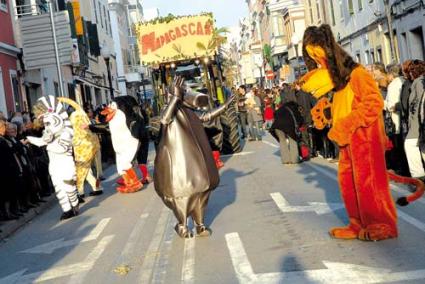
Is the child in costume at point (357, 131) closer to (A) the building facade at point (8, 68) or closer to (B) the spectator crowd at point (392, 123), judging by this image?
(B) the spectator crowd at point (392, 123)

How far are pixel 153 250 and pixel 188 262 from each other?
886 mm

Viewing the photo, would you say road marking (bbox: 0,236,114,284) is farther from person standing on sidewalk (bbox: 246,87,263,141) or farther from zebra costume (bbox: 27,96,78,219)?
person standing on sidewalk (bbox: 246,87,263,141)

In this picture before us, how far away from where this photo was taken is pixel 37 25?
24.6 metres

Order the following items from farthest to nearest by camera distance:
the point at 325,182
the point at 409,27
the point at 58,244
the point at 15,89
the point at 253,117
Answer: the point at 409,27 < the point at 15,89 < the point at 253,117 < the point at 325,182 < the point at 58,244

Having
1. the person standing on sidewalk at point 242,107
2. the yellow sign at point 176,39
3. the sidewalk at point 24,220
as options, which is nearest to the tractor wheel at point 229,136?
the yellow sign at point 176,39

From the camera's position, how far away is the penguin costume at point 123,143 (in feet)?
44.1

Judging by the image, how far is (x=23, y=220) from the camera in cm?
1150

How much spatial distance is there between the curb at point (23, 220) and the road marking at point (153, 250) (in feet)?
7.22

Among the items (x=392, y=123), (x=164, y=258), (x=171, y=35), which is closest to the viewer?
(x=164, y=258)

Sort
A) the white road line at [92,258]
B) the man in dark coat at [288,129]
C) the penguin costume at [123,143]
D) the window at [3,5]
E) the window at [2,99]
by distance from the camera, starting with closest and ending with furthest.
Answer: the white road line at [92,258]
the penguin costume at [123,143]
the man in dark coat at [288,129]
the window at [2,99]
the window at [3,5]

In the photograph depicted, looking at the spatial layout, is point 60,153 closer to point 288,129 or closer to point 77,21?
point 288,129

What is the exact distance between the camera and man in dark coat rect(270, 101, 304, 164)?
15.3m

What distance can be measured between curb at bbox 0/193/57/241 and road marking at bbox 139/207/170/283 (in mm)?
2202

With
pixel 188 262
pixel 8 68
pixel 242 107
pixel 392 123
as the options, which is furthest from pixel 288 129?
pixel 8 68
